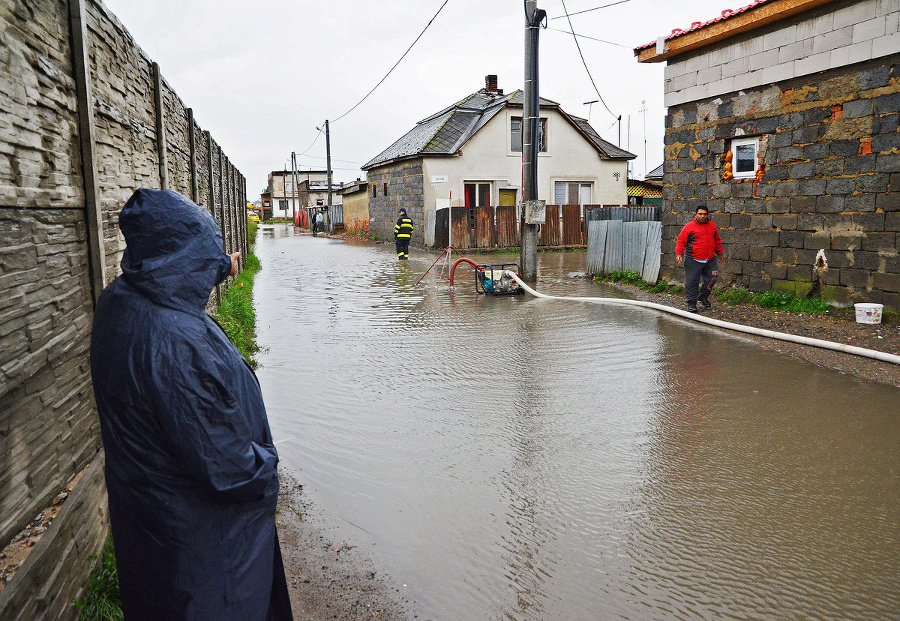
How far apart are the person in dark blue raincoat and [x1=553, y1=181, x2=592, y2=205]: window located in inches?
1100

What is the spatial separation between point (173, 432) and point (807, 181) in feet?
34.8

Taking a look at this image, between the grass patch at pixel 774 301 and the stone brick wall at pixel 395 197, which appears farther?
the stone brick wall at pixel 395 197

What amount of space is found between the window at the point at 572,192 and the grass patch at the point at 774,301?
17.8 metres

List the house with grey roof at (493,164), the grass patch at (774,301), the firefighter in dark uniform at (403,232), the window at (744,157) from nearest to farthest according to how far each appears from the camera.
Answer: the grass patch at (774,301) → the window at (744,157) → the firefighter in dark uniform at (403,232) → the house with grey roof at (493,164)

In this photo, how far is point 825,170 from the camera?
9.97 meters

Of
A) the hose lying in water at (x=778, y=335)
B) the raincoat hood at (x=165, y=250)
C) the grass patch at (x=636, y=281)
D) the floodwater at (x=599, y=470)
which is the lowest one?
the floodwater at (x=599, y=470)

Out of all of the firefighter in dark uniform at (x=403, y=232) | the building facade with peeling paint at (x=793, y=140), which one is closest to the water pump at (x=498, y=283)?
the building facade with peeling paint at (x=793, y=140)

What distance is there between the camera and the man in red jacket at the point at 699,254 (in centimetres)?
1066

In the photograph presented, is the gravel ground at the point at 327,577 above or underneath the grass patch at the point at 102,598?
underneath

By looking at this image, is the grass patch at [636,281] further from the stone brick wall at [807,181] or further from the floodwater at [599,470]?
the floodwater at [599,470]

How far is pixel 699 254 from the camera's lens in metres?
10.7

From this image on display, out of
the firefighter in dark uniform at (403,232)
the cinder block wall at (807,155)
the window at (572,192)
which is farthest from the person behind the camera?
the window at (572,192)

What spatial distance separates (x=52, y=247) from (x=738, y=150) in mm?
11072

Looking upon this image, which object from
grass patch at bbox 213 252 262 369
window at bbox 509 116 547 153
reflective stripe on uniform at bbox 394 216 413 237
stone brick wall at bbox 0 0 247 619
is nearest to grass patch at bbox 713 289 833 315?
grass patch at bbox 213 252 262 369
